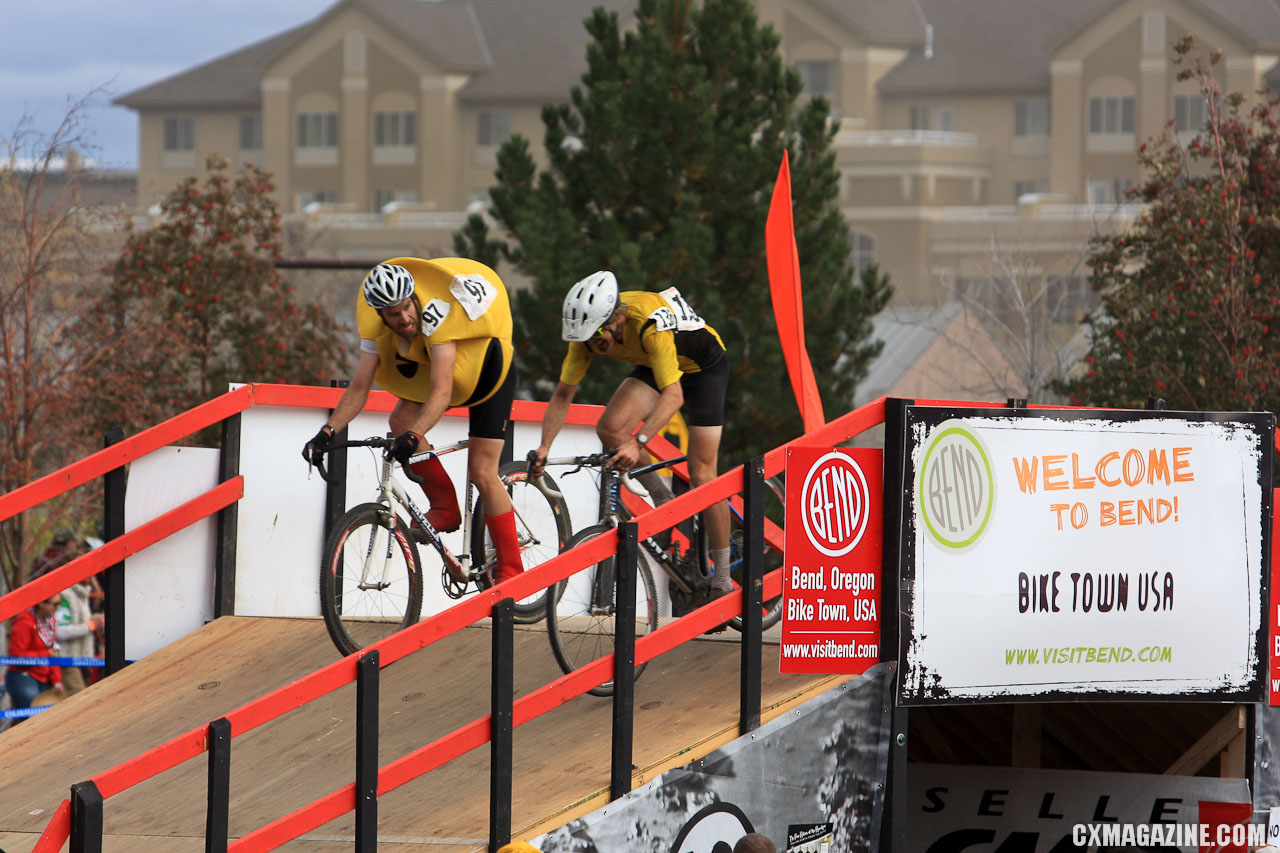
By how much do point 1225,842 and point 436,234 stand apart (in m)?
88.3

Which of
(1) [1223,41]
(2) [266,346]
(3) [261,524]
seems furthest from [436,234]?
(3) [261,524]

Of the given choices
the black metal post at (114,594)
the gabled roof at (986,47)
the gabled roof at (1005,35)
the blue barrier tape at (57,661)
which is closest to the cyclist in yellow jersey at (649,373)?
the black metal post at (114,594)

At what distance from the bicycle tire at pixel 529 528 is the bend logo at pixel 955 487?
1.88 meters

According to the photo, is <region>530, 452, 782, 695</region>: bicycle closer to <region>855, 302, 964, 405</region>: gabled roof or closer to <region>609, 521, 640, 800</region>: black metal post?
<region>609, 521, 640, 800</region>: black metal post

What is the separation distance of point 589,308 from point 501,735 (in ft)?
7.73

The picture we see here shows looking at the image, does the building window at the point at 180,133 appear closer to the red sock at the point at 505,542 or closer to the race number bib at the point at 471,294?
the race number bib at the point at 471,294

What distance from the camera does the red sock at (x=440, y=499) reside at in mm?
8547

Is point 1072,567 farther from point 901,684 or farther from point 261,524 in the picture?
point 261,524

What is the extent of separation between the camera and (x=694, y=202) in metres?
21.9

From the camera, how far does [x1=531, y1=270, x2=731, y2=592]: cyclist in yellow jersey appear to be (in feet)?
26.2

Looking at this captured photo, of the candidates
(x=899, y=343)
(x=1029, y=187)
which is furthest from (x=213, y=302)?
(x=1029, y=187)

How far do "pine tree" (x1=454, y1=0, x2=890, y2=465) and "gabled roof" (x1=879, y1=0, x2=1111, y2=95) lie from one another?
83.3 m

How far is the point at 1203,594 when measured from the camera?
789cm

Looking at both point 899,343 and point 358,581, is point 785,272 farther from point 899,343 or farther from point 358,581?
point 899,343
